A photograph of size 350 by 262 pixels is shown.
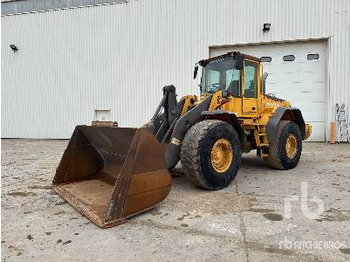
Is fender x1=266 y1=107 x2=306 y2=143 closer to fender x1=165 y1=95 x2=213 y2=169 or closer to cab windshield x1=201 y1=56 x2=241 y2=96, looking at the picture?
cab windshield x1=201 y1=56 x2=241 y2=96

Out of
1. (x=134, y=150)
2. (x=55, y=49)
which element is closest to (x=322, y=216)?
(x=134, y=150)

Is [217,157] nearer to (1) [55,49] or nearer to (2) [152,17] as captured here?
(2) [152,17]

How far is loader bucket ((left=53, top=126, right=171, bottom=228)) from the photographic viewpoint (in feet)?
11.7

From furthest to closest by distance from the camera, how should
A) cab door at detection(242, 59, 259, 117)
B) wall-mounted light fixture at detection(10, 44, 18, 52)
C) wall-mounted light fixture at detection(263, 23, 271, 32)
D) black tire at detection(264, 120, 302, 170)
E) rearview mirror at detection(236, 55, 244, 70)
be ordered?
wall-mounted light fixture at detection(10, 44, 18, 52) < wall-mounted light fixture at detection(263, 23, 271, 32) < black tire at detection(264, 120, 302, 170) < cab door at detection(242, 59, 259, 117) < rearview mirror at detection(236, 55, 244, 70)

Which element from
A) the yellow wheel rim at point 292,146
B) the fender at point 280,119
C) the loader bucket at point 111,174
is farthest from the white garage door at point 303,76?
the loader bucket at point 111,174

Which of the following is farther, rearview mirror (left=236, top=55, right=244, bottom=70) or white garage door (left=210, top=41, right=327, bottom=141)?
white garage door (left=210, top=41, right=327, bottom=141)

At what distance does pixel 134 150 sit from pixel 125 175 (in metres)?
0.33

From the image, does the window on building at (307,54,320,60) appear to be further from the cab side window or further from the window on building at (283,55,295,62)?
the cab side window

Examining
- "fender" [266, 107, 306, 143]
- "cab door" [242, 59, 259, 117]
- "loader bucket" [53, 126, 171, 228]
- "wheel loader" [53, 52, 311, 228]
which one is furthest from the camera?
"fender" [266, 107, 306, 143]

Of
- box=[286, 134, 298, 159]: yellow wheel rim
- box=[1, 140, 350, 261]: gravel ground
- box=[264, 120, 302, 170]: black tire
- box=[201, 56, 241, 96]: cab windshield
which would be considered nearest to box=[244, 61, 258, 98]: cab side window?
box=[201, 56, 241, 96]: cab windshield

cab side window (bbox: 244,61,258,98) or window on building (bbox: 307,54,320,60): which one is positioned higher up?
window on building (bbox: 307,54,320,60)

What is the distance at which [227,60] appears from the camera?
6.02 m

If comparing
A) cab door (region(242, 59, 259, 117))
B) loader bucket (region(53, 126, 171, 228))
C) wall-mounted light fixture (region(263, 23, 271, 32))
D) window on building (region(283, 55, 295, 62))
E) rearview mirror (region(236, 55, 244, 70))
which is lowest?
loader bucket (region(53, 126, 171, 228))

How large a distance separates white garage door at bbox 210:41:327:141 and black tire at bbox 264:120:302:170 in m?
6.12
